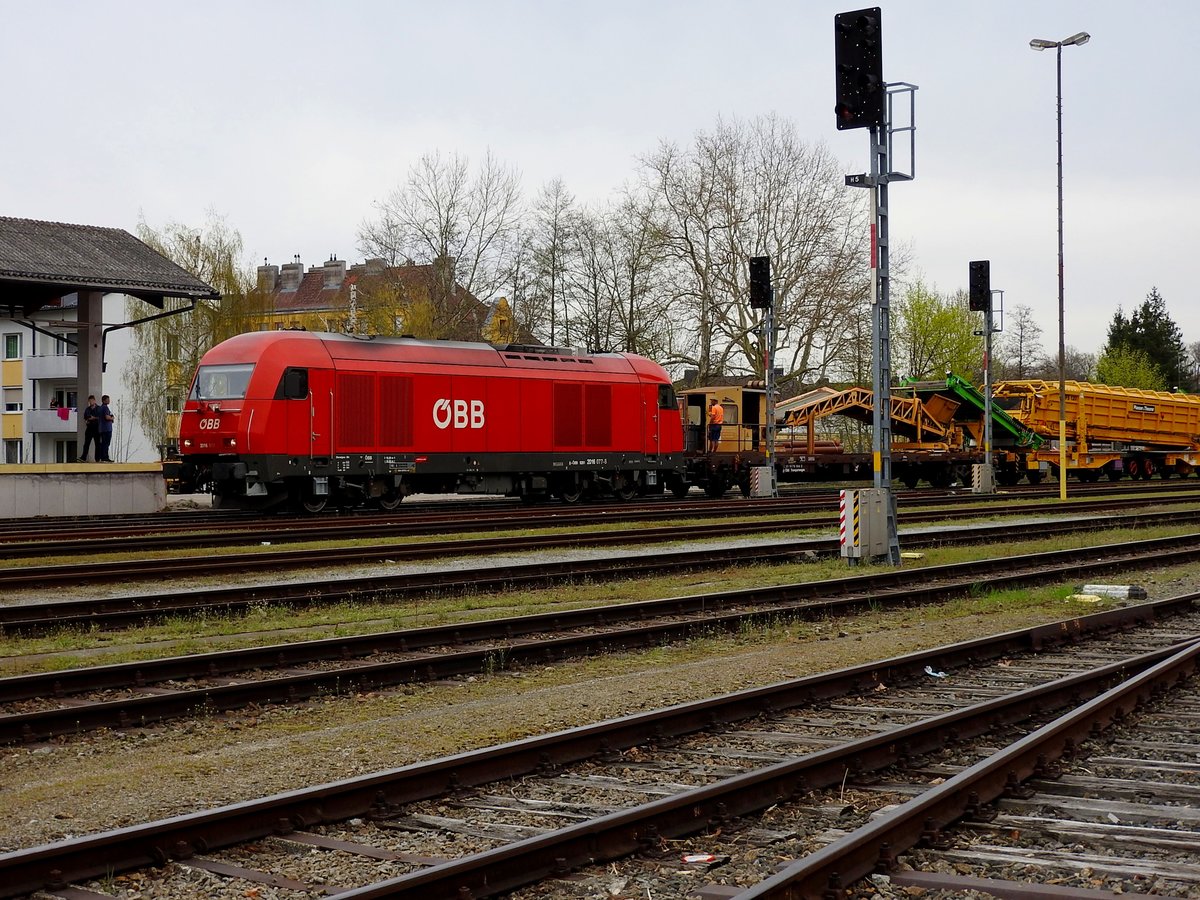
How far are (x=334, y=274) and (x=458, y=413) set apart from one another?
241 feet

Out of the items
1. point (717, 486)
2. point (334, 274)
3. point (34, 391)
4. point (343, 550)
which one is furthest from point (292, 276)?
point (343, 550)

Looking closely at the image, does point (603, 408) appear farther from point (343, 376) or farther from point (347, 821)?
point (347, 821)

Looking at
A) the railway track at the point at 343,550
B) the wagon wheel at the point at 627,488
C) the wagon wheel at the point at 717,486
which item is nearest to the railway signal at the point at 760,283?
the wagon wheel at the point at 627,488

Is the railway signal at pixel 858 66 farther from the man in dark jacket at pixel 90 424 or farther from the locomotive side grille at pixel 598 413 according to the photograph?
the man in dark jacket at pixel 90 424

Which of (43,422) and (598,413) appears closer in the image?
(598,413)

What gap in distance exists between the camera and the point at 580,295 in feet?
187

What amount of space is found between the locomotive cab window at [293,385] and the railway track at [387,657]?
13.5m

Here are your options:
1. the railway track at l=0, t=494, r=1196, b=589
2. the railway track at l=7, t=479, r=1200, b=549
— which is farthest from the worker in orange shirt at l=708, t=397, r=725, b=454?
the railway track at l=0, t=494, r=1196, b=589

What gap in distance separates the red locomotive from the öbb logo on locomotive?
0.03 m

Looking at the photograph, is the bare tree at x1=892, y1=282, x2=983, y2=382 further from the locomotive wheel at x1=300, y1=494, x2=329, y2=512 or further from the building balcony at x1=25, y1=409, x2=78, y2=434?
the locomotive wheel at x1=300, y1=494, x2=329, y2=512

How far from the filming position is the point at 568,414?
31891 millimetres

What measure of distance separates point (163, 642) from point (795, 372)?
44228 millimetres

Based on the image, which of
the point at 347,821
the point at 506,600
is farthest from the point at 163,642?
the point at 347,821

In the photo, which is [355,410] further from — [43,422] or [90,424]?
[43,422]
